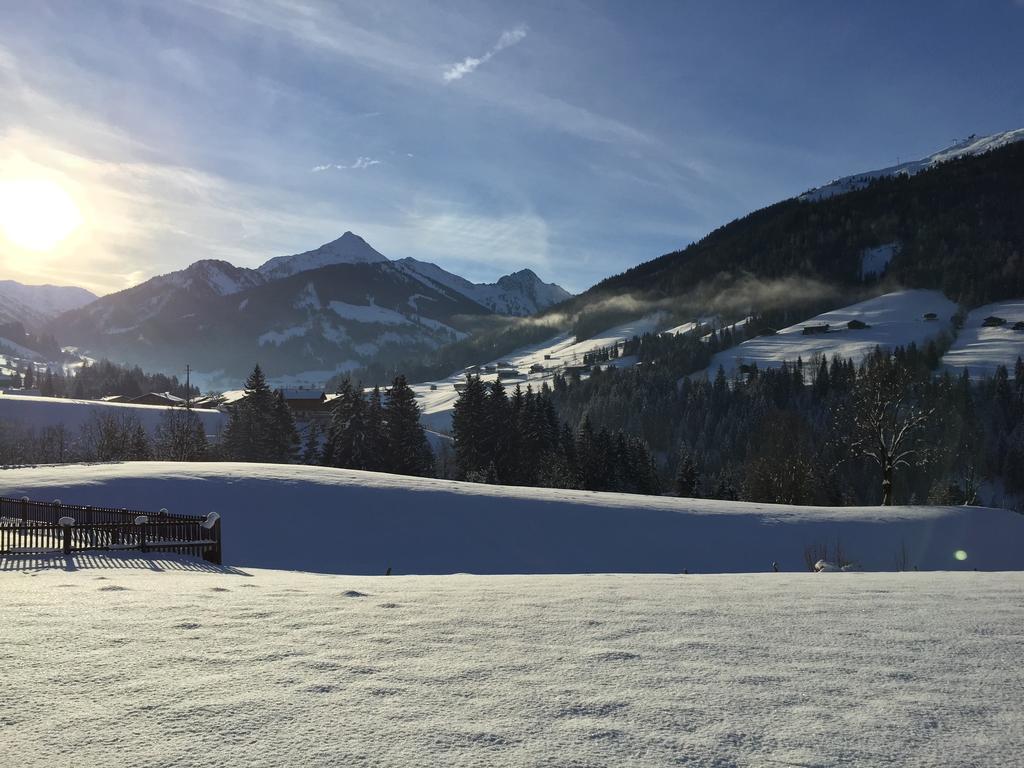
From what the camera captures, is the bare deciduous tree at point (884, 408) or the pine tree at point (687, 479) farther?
the pine tree at point (687, 479)

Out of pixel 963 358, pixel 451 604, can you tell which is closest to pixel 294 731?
pixel 451 604

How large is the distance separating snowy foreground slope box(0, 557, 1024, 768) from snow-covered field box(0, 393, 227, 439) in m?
115

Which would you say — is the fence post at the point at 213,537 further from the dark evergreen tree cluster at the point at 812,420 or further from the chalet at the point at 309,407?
the chalet at the point at 309,407

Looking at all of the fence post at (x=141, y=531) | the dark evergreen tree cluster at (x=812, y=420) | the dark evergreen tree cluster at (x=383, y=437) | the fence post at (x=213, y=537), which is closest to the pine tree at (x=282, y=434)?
the dark evergreen tree cluster at (x=383, y=437)

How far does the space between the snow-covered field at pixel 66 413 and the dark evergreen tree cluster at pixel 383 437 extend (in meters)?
59.3

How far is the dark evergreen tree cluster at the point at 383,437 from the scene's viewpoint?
63.9 meters

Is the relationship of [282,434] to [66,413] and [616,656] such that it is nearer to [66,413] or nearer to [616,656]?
[616,656]

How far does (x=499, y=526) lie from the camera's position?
99.1 ft

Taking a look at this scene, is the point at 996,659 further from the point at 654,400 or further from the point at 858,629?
the point at 654,400

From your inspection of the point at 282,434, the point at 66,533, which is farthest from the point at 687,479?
the point at 66,533

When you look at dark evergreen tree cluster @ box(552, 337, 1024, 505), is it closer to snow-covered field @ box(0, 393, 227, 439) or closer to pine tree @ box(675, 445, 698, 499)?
pine tree @ box(675, 445, 698, 499)

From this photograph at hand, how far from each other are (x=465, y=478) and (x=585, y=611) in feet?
195

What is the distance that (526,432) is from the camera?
6938cm

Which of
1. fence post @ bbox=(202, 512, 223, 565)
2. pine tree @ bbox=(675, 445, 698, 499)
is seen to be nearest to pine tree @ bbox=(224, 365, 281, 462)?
pine tree @ bbox=(675, 445, 698, 499)
